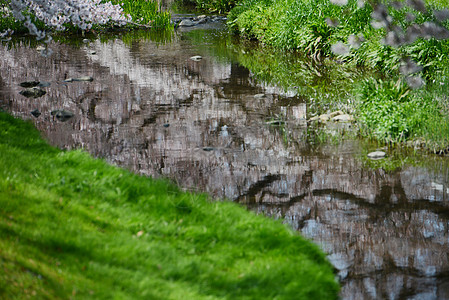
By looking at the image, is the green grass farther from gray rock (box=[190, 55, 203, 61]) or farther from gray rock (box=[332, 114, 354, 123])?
gray rock (box=[332, 114, 354, 123])

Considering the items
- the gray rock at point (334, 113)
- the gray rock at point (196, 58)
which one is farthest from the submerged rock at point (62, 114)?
the gray rock at point (196, 58)

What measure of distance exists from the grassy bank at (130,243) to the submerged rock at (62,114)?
4.20 metres

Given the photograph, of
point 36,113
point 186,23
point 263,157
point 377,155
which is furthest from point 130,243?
point 186,23

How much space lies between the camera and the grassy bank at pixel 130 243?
3.72m

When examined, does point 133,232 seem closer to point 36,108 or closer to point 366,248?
point 366,248

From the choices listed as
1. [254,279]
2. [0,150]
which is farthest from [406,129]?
[0,150]

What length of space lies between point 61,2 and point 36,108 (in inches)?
86.8

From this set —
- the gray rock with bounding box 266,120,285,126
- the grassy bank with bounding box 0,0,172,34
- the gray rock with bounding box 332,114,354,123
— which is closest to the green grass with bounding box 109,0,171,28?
the grassy bank with bounding box 0,0,172,34

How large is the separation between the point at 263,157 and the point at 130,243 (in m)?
3.88

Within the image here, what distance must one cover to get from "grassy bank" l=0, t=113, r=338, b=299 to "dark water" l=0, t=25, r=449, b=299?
718 millimetres

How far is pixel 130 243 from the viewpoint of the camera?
14.3ft

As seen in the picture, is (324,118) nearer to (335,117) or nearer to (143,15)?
(335,117)

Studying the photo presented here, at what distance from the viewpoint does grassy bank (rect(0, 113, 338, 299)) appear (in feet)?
12.2

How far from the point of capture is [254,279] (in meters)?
4.16
